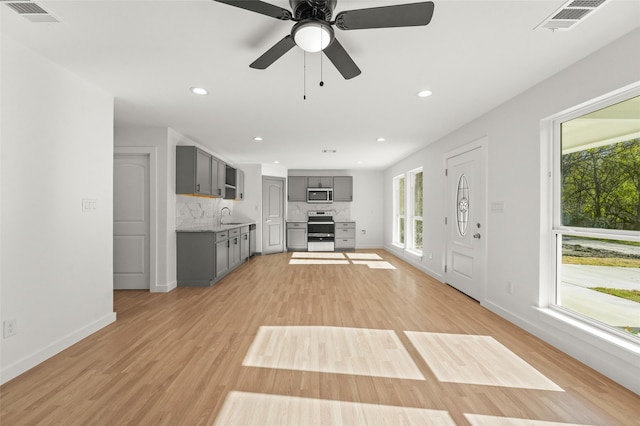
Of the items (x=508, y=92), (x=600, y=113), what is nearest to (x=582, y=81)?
(x=600, y=113)

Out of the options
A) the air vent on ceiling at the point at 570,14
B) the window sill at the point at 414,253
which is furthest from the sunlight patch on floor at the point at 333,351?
the window sill at the point at 414,253

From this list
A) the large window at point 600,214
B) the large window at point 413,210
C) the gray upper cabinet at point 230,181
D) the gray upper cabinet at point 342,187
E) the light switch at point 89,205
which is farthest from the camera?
the gray upper cabinet at point 342,187

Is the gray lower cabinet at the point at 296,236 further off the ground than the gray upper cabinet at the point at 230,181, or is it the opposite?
the gray upper cabinet at the point at 230,181

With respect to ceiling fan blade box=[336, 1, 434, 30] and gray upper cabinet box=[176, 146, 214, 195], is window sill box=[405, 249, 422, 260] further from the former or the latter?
ceiling fan blade box=[336, 1, 434, 30]

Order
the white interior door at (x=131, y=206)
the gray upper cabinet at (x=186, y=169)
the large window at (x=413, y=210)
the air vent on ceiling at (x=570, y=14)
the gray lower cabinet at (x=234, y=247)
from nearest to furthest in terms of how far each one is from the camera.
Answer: the air vent on ceiling at (x=570, y=14) → the white interior door at (x=131, y=206) → the gray upper cabinet at (x=186, y=169) → the gray lower cabinet at (x=234, y=247) → the large window at (x=413, y=210)

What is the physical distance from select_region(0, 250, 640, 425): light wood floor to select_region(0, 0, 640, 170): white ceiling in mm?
2404

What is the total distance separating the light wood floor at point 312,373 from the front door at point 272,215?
163 inches

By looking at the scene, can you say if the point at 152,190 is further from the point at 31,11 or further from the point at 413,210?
the point at 413,210

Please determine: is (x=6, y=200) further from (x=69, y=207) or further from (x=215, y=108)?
(x=215, y=108)

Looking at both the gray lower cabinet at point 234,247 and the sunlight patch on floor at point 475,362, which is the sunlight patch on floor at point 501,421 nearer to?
the sunlight patch on floor at point 475,362

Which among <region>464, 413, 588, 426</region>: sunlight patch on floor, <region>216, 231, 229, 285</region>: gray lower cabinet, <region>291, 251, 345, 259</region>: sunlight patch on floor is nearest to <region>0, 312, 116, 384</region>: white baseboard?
<region>216, 231, 229, 285</region>: gray lower cabinet

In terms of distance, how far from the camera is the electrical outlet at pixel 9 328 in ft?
6.82

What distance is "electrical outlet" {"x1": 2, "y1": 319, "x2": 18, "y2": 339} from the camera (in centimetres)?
208

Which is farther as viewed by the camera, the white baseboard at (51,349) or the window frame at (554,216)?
the window frame at (554,216)
